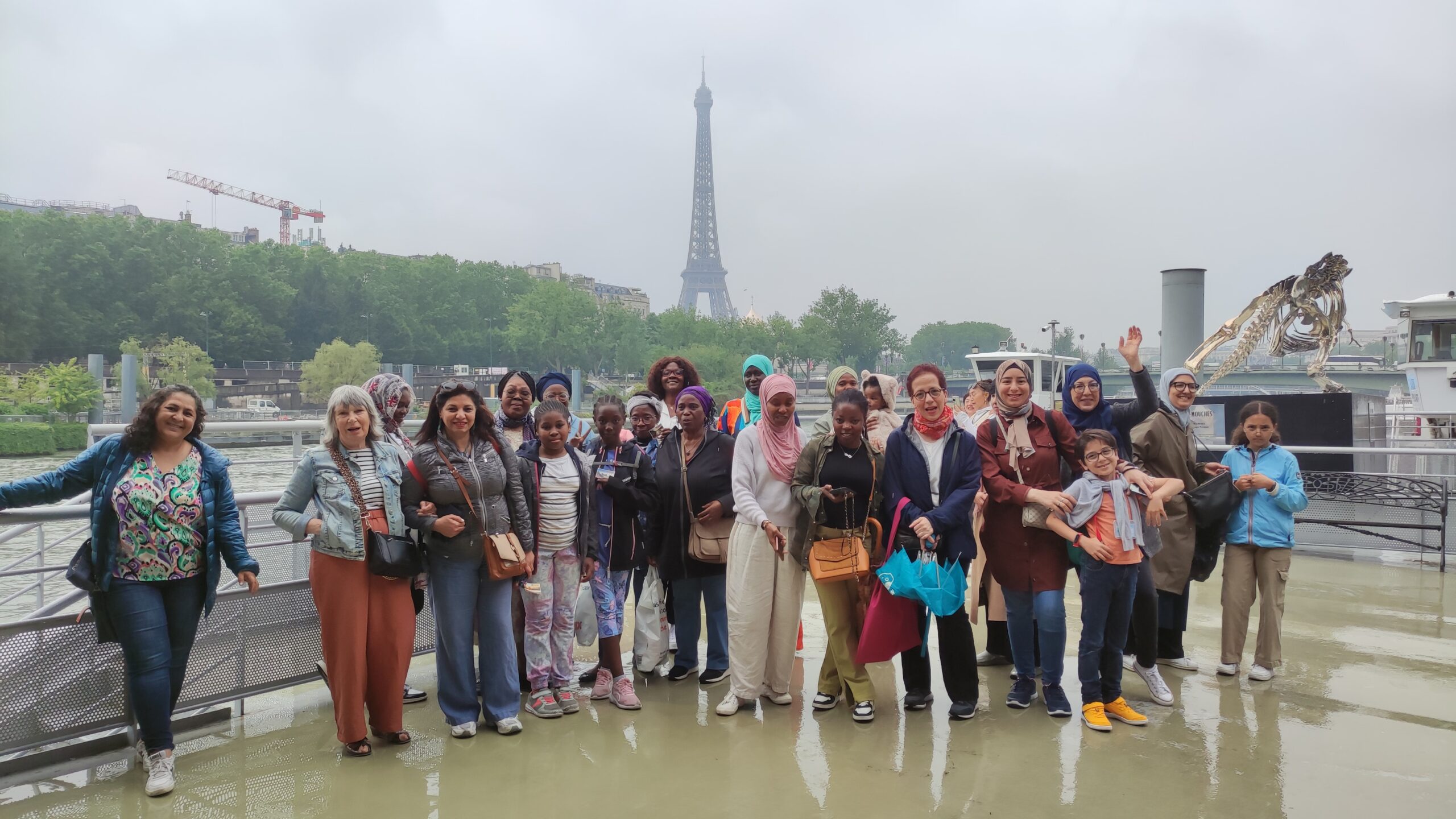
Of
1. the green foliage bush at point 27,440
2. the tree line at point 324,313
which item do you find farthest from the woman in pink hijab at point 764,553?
the tree line at point 324,313

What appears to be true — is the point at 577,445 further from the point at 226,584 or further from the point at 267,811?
the point at 226,584

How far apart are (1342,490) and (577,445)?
22.3 ft

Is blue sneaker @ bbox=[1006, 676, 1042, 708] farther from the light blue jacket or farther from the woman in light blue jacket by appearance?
the light blue jacket

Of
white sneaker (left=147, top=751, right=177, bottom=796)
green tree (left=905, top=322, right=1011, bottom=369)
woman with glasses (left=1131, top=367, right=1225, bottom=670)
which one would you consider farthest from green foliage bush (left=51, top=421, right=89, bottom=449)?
green tree (left=905, top=322, right=1011, bottom=369)

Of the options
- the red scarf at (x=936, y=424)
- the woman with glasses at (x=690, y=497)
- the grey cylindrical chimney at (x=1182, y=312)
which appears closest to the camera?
the red scarf at (x=936, y=424)

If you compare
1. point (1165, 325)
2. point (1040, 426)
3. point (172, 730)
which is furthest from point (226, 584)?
point (1165, 325)

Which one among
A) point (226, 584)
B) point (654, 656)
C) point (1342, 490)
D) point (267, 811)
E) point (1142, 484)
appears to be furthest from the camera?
point (1342, 490)

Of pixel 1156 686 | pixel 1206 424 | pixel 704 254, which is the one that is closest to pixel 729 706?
pixel 1156 686

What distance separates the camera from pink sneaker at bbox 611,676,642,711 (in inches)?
158

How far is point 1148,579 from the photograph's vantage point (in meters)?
4.05

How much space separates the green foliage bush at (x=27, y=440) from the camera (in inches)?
1211

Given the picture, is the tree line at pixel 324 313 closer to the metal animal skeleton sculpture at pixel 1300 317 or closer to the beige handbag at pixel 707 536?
the metal animal skeleton sculpture at pixel 1300 317

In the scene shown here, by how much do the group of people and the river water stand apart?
4.89 ft

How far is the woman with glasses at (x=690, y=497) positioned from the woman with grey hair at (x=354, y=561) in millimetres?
1205
